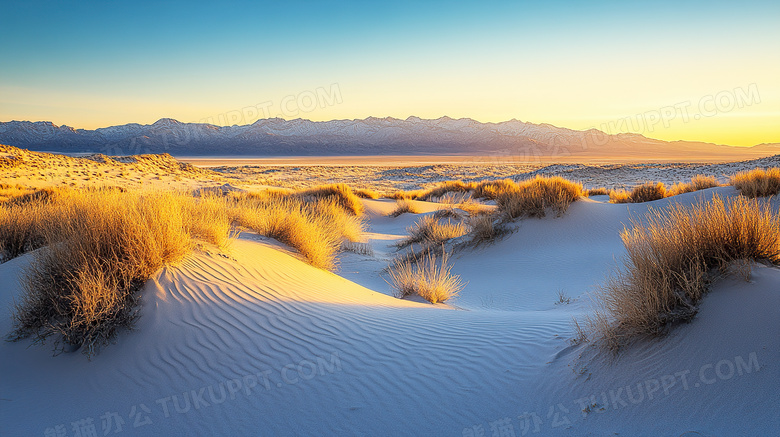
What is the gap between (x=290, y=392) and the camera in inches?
130

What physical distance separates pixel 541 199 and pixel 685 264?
8508mm

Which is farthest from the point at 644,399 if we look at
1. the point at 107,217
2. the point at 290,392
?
the point at 107,217

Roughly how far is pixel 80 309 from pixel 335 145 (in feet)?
511

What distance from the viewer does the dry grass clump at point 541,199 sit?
1127 cm

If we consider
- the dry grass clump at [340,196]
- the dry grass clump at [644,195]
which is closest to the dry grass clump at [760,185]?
the dry grass clump at [644,195]

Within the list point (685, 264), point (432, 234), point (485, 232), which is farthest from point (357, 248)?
point (685, 264)

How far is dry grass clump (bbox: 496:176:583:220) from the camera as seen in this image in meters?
11.3

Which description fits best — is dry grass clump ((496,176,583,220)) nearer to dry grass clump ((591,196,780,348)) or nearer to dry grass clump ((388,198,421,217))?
dry grass clump ((388,198,421,217))

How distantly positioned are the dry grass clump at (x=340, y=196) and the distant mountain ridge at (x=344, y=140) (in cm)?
11436

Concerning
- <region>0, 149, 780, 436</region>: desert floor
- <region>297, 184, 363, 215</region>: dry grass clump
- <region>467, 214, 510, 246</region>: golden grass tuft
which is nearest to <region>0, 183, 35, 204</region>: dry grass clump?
<region>297, 184, 363, 215</region>: dry grass clump

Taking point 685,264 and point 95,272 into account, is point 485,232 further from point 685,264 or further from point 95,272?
point 95,272

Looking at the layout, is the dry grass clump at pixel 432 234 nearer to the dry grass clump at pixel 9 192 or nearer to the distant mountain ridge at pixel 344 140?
the dry grass clump at pixel 9 192

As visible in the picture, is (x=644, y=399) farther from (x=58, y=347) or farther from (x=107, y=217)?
(x=107, y=217)

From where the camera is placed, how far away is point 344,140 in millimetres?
162375
